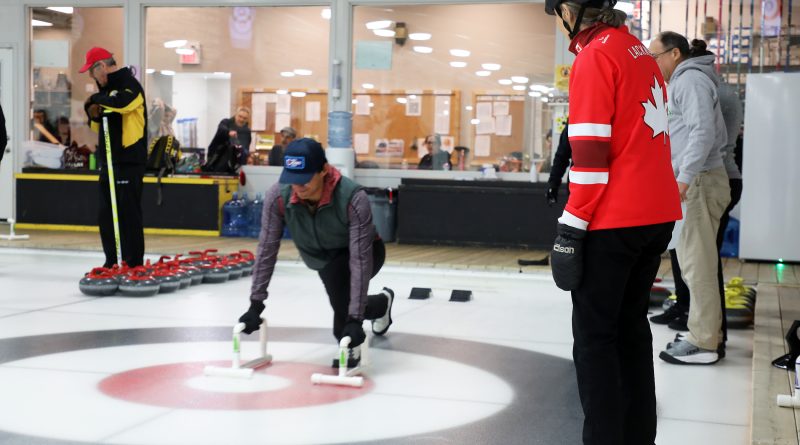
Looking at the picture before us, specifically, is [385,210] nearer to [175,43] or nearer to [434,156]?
[434,156]

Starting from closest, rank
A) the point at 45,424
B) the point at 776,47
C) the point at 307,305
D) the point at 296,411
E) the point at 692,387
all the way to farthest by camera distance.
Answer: the point at 45,424, the point at 296,411, the point at 692,387, the point at 307,305, the point at 776,47

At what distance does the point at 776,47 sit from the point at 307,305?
21.9 feet

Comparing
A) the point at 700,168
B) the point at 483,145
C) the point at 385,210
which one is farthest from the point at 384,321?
the point at 483,145

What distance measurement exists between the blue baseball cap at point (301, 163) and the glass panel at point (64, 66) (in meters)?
10.4

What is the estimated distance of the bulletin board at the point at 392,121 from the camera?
1279 centimetres

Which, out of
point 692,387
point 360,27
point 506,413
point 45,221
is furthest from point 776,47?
point 45,221

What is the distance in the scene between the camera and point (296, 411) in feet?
13.0

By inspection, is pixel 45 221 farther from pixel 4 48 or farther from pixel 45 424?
pixel 45 424

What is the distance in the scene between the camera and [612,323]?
2.82 metres

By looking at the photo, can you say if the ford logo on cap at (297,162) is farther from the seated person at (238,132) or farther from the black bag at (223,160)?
the seated person at (238,132)

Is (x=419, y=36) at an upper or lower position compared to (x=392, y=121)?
upper

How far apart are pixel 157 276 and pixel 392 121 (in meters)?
6.06

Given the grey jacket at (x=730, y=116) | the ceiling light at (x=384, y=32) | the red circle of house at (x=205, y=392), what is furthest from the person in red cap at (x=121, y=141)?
the ceiling light at (x=384, y=32)

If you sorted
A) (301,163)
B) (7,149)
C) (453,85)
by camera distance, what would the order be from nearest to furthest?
(301,163), (453,85), (7,149)
